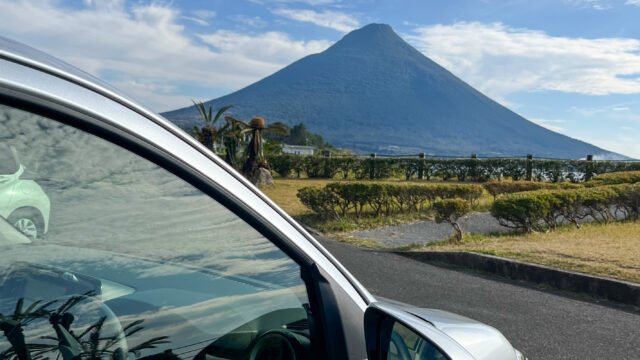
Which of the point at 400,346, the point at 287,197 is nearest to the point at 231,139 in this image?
the point at 287,197

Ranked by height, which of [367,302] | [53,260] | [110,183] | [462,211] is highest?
[110,183]

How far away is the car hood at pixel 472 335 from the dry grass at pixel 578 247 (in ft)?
16.5

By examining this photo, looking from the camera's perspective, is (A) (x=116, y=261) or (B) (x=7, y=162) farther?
(A) (x=116, y=261)

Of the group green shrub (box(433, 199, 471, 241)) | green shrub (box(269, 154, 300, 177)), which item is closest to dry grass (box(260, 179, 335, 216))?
green shrub (box(433, 199, 471, 241))

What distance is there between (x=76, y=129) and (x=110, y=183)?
0.13 m

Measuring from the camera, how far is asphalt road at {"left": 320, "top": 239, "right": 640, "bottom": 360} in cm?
397

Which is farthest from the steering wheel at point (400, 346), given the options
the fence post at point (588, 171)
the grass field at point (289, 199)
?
the fence post at point (588, 171)

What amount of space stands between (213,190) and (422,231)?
9.53m

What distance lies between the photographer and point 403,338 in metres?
1.12

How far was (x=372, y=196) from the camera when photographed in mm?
11492

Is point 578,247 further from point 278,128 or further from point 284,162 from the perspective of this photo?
point 284,162

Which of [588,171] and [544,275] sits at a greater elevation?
[588,171]

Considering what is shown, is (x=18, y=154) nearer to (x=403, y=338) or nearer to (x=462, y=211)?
(x=403, y=338)

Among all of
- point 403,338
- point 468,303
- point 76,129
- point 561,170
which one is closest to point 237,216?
point 76,129
